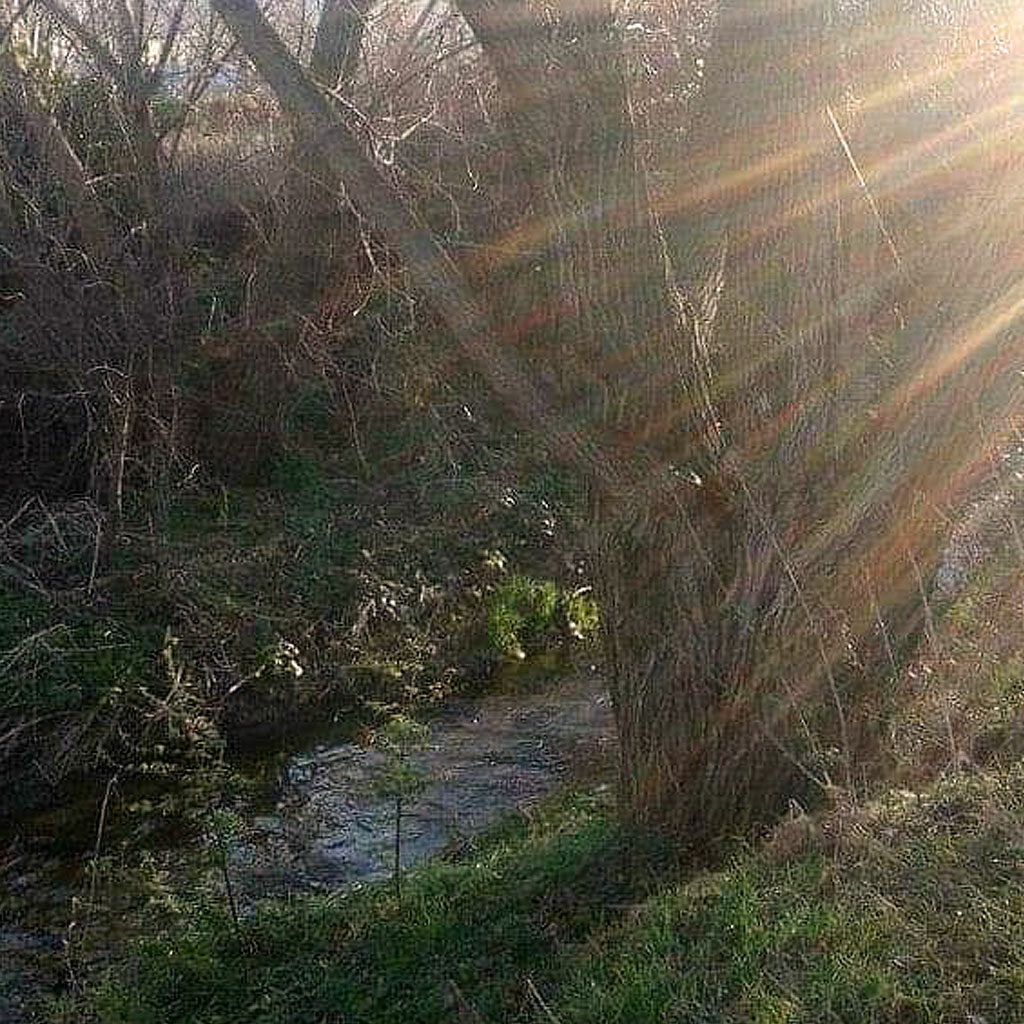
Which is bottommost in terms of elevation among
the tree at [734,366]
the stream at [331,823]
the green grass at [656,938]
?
the stream at [331,823]

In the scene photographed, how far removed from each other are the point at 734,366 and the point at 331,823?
158 inches

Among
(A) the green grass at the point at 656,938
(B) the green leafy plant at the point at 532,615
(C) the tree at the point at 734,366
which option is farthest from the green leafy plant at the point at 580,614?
(C) the tree at the point at 734,366

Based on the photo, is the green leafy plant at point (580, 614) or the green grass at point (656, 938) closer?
the green grass at point (656, 938)

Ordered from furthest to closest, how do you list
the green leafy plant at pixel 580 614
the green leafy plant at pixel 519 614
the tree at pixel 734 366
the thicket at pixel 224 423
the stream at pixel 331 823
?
the green leafy plant at pixel 580 614 → the green leafy plant at pixel 519 614 → the thicket at pixel 224 423 → the stream at pixel 331 823 → the tree at pixel 734 366

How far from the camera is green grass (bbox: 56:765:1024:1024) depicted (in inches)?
169

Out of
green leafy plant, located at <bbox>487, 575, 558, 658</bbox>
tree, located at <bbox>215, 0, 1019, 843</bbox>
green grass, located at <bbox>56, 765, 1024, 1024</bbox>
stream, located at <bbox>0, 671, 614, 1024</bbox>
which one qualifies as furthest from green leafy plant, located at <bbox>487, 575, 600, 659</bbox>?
tree, located at <bbox>215, 0, 1019, 843</bbox>

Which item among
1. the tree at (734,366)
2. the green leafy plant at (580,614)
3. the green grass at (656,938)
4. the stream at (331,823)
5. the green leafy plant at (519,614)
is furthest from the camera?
the green leafy plant at (580,614)

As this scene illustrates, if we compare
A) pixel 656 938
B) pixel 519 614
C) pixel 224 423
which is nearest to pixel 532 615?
pixel 519 614

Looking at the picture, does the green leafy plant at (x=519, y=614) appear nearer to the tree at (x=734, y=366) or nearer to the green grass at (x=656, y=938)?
the green grass at (x=656, y=938)

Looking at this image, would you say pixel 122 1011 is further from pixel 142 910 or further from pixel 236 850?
pixel 236 850

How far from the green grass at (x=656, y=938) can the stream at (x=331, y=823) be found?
726 mm

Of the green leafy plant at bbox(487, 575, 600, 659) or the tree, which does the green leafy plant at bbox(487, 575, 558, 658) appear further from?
the tree

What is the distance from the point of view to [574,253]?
580 cm

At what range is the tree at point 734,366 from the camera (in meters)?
5.78
